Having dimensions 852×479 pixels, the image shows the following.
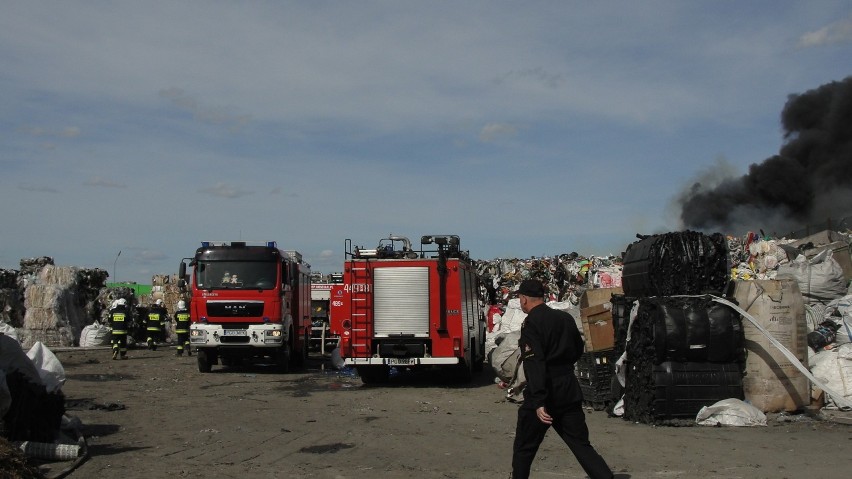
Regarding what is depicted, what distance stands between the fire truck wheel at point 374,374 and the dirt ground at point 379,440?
5.01ft

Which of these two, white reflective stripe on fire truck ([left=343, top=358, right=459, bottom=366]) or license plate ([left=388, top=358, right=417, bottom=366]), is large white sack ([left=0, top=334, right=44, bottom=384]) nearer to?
white reflective stripe on fire truck ([left=343, top=358, right=459, bottom=366])

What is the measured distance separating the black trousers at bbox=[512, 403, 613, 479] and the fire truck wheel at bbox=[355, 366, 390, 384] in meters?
10.4

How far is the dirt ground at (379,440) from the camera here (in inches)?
300

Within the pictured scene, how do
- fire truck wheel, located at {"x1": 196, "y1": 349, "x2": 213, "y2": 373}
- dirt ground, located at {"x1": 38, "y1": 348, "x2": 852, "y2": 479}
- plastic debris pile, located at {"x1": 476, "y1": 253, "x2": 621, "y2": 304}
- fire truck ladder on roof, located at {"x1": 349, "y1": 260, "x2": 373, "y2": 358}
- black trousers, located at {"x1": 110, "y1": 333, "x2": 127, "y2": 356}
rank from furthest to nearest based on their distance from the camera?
1. plastic debris pile, located at {"x1": 476, "y1": 253, "x2": 621, "y2": 304}
2. black trousers, located at {"x1": 110, "y1": 333, "x2": 127, "y2": 356}
3. fire truck wheel, located at {"x1": 196, "y1": 349, "x2": 213, "y2": 373}
4. fire truck ladder on roof, located at {"x1": 349, "y1": 260, "x2": 373, "y2": 358}
5. dirt ground, located at {"x1": 38, "y1": 348, "x2": 852, "y2": 479}

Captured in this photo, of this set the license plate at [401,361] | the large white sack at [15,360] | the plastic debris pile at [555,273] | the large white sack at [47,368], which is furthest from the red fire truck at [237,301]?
the large white sack at [15,360]

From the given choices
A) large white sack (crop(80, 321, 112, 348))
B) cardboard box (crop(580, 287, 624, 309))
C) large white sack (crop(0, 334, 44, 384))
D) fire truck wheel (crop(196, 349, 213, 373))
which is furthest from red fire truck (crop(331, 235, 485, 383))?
large white sack (crop(80, 321, 112, 348))

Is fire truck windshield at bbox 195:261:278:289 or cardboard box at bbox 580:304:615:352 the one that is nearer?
cardboard box at bbox 580:304:615:352

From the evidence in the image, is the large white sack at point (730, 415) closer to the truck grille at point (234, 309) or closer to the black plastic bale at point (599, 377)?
the black plastic bale at point (599, 377)

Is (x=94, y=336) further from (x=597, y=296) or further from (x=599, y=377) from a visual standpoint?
(x=599, y=377)

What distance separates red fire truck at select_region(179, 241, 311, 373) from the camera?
1873cm

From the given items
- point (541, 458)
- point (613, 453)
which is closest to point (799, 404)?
point (613, 453)

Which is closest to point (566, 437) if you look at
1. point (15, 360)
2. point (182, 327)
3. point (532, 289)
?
point (532, 289)

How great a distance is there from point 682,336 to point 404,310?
22.5ft

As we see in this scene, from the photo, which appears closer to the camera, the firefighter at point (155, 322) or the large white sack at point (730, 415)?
the large white sack at point (730, 415)
